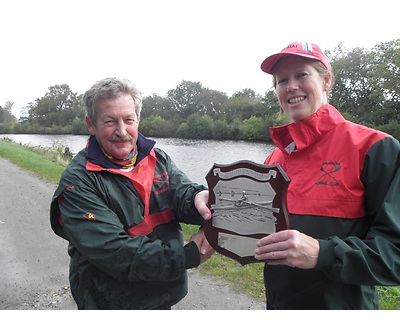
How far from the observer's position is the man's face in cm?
189

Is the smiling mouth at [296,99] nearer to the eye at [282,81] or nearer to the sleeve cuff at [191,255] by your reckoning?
the eye at [282,81]

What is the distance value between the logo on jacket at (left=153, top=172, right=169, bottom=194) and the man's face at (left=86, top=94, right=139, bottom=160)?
9.3 inches

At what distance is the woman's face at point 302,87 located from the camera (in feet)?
6.04

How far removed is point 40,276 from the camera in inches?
176

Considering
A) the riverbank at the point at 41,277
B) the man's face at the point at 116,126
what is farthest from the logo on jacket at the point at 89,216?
the riverbank at the point at 41,277

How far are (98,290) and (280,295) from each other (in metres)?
1.02

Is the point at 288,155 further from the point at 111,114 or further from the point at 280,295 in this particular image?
the point at 111,114

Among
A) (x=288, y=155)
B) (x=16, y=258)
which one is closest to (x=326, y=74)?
(x=288, y=155)

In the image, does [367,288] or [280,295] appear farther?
[280,295]

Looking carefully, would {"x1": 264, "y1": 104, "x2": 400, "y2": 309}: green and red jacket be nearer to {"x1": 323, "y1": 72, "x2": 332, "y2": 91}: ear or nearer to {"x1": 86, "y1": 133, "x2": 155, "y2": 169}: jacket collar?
{"x1": 323, "y1": 72, "x2": 332, "y2": 91}: ear

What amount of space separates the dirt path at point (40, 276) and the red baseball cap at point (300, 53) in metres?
2.81

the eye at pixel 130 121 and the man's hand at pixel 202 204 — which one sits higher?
the eye at pixel 130 121

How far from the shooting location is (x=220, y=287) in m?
4.11

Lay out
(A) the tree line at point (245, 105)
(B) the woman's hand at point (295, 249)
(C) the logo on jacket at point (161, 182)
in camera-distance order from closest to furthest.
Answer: (B) the woman's hand at point (295, 249)
(C) the logo on jacket at point (161, 182)
(A) the tree line at point (245, 105)
